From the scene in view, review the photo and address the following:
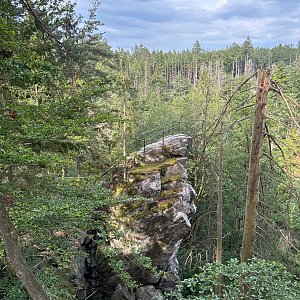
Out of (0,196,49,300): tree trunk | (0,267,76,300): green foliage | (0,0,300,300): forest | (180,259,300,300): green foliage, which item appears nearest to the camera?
(0,0,300,300): forest

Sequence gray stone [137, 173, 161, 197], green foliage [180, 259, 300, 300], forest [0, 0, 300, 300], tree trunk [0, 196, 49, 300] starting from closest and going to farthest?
forest [0, 0, 300, 300] → green foliage [180, 259, 300, 300] → tree trunk [0, 196, 49, 300] → gray stone [137, 173, 161, 197]

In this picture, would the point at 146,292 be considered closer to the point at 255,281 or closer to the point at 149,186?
the point at 149,186

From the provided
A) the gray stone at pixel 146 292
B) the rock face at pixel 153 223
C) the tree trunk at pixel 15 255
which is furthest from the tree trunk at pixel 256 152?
the gray stone at pixel 146 292

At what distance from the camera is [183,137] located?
10.7 m

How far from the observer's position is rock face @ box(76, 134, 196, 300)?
8.88m

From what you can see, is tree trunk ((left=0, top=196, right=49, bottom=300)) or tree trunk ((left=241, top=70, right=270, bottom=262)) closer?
tree trunk ((left=241, top=70, right=270, bottom=262))

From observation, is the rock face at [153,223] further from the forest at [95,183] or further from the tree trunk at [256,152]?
the tree trunk at [256,152]

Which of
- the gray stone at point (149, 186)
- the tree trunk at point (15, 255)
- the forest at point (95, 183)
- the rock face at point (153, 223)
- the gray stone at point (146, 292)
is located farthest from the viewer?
the gray stone at point (149, 186)

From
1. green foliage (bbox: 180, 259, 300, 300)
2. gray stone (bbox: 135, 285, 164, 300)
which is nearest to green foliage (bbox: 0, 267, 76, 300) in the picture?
gray stone (bbox: 135, 285, 164, 300)

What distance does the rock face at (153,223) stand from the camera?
349 inches

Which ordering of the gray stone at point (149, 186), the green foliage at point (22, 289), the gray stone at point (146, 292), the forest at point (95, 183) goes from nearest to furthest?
the forest at point (95, 183) → the green foliage at point (22, 289) → the gray stone at point (146, 292) → the gray stone at point (149, 186)

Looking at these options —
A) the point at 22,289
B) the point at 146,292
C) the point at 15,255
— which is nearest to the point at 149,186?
the point at 146,292

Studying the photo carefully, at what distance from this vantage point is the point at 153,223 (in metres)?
8.99

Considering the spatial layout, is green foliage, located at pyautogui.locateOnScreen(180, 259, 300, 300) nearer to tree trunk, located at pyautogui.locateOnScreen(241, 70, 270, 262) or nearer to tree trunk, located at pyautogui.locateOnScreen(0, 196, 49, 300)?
tree trunk, located at pyautogui.locateOnScreen(241, 70, 270, 262)
